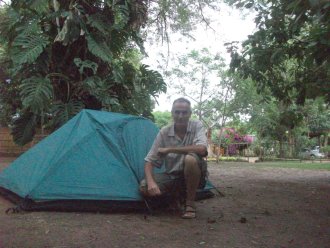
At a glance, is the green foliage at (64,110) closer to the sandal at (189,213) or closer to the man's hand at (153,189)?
the man's hand at (153,189)

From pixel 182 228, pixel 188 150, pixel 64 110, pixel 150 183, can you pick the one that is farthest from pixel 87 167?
pixel 64 110

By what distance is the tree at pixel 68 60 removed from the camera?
5.54 m

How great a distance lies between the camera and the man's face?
12.3 feet

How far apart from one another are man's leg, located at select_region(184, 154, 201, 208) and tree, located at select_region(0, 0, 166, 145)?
2566 millimetres

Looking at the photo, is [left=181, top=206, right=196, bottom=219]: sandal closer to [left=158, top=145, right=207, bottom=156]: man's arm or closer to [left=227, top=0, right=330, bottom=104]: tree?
[left=158, top=145, right=207, bottom=156]: man's arm

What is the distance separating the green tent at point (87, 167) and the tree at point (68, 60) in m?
1.35

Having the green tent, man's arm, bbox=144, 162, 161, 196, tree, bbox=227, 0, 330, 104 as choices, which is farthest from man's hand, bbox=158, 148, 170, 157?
tree, bbox=227, 0, 330, 104

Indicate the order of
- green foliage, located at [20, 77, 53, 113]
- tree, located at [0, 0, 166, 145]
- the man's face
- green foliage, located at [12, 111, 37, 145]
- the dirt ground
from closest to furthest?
the dirt ground, the man's face, green foliage, located at [20, 77, 53, 113], tree, located at [0, 0, 166, 145], green foliage, located at [12, 111, 37, 145]

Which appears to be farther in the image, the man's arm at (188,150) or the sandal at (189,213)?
the sandal at (189,213)

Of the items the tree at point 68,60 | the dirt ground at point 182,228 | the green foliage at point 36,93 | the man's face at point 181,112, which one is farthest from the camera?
the tree at point 68,60

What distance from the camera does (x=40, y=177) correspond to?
3.80m

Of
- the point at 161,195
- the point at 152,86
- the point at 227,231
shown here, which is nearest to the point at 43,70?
the point at 152,86

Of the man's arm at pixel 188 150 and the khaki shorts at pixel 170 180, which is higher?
the man's arm at pixel 188 150

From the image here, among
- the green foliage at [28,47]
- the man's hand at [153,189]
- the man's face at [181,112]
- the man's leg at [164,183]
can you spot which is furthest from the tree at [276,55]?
the green foliage at [28,47]
